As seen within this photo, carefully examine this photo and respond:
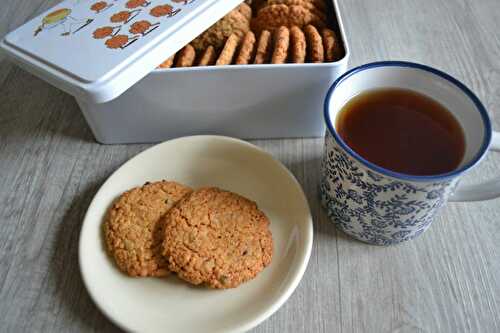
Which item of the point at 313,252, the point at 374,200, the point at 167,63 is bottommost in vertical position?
the point at 313,252

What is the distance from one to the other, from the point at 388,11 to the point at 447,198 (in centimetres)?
59

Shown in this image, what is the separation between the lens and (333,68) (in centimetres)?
62

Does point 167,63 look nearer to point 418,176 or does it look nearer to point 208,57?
point 208,57

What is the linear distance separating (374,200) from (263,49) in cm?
30

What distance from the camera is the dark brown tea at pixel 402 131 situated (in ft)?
1.75

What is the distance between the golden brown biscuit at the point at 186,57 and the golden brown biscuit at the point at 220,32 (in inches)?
1.3

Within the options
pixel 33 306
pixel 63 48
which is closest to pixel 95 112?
pixel 63 48

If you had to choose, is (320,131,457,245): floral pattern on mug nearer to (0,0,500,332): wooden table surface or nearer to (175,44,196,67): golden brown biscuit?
(0,0,500,332): wooden table surface

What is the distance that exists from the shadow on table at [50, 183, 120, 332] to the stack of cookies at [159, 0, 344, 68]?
25 centimetres

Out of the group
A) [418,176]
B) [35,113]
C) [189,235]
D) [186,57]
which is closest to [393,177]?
[418,176]

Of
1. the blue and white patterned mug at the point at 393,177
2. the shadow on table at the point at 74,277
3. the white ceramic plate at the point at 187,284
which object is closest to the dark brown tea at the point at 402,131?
the blue and white patterned mug at the point at 393,177

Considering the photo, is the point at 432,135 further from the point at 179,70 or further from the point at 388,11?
the point at 388,11

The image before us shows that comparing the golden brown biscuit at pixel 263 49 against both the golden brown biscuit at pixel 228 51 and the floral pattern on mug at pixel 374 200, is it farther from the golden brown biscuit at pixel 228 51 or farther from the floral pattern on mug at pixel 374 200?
the floral pattern on mug at pixel 374 200

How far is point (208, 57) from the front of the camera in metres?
0.67
